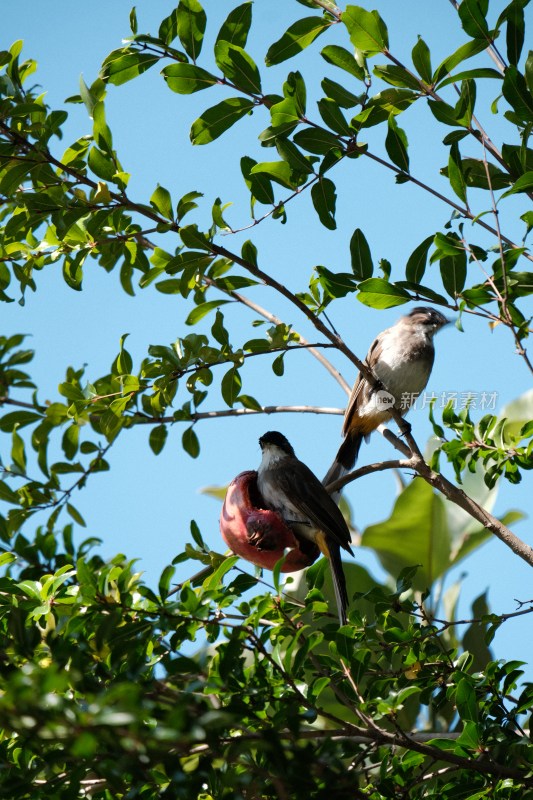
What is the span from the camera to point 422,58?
3.19 metres

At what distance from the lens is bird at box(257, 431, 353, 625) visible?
13.5ft

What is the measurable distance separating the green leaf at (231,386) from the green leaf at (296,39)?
Result: 1216 mm

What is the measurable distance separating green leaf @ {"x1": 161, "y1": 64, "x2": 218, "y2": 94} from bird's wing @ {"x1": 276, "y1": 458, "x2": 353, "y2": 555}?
6.04ft

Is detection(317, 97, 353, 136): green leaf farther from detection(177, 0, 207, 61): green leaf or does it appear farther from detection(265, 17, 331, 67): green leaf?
detection(177, 0, 207, 61): green leaf

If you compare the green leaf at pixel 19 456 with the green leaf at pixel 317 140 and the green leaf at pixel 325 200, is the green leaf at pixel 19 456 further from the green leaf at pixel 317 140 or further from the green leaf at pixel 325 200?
the green leaf at pixel 317 140

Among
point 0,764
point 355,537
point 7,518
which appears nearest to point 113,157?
point 7,518

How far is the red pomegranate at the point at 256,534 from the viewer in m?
3.63

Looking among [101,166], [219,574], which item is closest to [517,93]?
[101,166]

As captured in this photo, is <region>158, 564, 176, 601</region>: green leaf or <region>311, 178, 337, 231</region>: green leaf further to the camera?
<region>311, 178, 337, 231</region>: green leaf

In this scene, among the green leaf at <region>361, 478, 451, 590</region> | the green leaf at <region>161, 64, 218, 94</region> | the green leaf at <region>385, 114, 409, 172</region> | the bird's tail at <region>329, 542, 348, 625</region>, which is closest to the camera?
the green leaf at <region>385, 114, 409, 172</region>

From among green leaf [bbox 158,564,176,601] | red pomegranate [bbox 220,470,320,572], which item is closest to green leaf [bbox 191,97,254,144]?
red pomegranate [bbox 220,470,320,572]

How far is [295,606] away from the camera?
2.93 m

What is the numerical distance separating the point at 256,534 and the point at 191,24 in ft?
6.60

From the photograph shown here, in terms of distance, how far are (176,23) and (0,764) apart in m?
2.60
